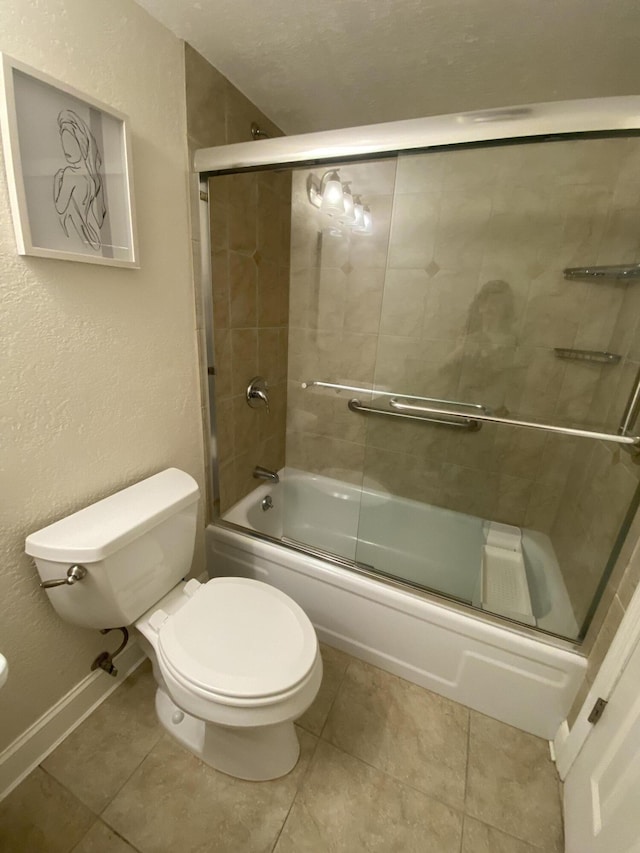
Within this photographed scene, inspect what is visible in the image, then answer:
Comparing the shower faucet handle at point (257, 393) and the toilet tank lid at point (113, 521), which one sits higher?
the shower faucet handle at point (257, 393)

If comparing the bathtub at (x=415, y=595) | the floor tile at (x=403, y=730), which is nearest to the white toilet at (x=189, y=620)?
the floor tile at (x=403, y=730)

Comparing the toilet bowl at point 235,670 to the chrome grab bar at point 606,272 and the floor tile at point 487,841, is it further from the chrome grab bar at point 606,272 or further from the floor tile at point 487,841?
the chrome grab bar at point 606,272

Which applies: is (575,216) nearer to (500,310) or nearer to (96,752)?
(500,310)

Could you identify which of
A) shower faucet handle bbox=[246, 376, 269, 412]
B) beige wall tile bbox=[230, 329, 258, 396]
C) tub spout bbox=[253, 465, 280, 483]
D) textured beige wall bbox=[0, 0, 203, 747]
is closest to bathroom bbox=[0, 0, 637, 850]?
textured beige wall bbox=[0, 0, 203, 747]

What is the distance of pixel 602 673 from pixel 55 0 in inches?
81.1

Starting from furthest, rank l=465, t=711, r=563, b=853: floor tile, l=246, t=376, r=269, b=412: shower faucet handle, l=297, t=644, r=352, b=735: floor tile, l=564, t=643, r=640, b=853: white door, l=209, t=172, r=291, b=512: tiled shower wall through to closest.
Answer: l=246, t=376, r=269, b=412: shower faucet handle, l=209, t=172, r=291, b=512: tiled shower wall, l=297, t=644, r=352, b=735: floor tile, l=465, t=711, r=563, b=853: floor tile, l=564, t=643, r=640, b=853: white door

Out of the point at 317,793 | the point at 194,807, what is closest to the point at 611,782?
the point at 317,793

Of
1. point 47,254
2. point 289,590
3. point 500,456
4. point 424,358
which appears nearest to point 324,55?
point 47,254

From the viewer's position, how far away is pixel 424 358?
5.49 feet

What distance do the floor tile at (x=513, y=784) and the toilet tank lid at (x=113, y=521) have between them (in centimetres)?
119

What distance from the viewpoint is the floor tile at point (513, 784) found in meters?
0.96

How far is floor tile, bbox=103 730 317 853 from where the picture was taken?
0.91 meters

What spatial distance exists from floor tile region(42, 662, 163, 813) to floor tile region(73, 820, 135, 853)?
46 millimetres

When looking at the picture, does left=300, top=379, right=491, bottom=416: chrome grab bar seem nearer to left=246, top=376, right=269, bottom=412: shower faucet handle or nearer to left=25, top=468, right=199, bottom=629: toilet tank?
left=246, top=376, right=269, bottom=412: shower faucet handle
